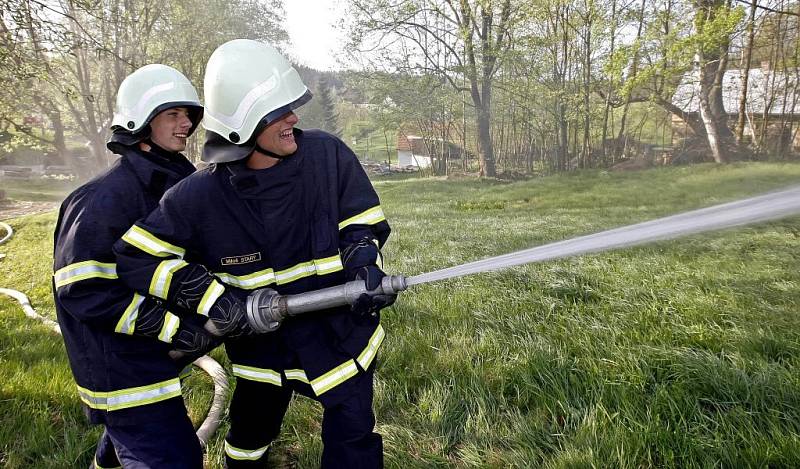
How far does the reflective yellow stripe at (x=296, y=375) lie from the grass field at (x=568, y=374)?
2.21ft

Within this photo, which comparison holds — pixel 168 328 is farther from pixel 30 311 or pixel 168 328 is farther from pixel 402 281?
pixel 30 311

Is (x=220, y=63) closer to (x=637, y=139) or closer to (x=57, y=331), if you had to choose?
(x=57, y=331)

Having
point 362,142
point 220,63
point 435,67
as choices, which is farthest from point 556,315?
point 362,142

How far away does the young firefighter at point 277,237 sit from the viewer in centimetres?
192

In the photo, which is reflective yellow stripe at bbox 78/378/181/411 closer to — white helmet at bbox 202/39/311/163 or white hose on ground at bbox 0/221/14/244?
white helmet at bbox 202/39/311/163

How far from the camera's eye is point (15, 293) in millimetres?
5953

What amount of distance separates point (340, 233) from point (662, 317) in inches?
102

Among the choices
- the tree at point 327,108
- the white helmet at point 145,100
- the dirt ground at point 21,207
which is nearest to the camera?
the white helmet at point 145,100

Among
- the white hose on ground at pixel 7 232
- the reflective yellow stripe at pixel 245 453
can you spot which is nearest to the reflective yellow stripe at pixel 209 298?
the reflective yellow stripe at pixel 245 453

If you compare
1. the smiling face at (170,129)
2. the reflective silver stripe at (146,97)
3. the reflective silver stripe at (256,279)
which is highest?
the reflective silver stripe at (146,97)

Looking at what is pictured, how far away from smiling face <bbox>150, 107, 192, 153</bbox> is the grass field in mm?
1674

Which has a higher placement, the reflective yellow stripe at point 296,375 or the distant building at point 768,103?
the distant building at point 768,103

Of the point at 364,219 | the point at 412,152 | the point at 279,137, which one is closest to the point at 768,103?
the point at 364,219

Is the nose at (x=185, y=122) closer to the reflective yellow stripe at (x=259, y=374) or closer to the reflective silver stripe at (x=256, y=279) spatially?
the reflective silver stripe at (x=256, y=279)
